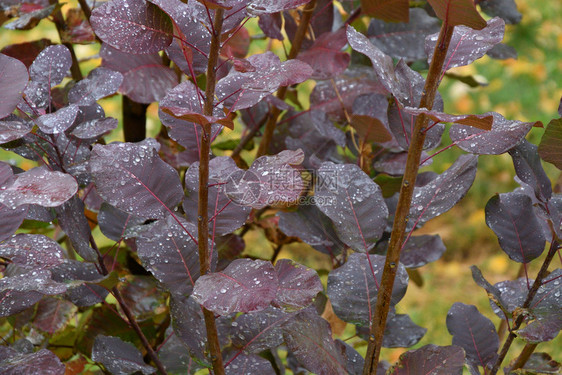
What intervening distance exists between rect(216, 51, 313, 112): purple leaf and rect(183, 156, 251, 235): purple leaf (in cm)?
11

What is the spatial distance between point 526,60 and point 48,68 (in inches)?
151

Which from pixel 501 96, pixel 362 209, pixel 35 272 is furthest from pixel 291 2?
pixel 501 96

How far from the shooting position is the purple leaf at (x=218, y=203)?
2.85ft

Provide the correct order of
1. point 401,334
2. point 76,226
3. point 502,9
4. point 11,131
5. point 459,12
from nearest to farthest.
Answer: point 459,12 < point 11,131 < point 76,226 < point 401,334 < point 502,9

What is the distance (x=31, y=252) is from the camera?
32.1 inches

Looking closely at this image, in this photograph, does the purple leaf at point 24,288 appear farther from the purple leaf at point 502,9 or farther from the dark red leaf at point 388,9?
the purple leaf at point 502,9

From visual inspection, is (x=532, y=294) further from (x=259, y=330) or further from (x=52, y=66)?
(x=52, y=66)

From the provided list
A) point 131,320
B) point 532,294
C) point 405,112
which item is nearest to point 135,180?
point 131,320

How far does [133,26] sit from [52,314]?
1.89 feet

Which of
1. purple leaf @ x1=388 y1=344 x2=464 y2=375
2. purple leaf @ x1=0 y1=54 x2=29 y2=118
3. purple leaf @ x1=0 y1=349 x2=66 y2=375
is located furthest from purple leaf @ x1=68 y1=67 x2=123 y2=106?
purple leaf @ x1=388 y1=344 x2=464 y2=375

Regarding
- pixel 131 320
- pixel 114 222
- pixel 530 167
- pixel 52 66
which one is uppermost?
pixel 52 66

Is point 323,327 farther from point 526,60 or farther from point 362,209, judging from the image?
point 526,60

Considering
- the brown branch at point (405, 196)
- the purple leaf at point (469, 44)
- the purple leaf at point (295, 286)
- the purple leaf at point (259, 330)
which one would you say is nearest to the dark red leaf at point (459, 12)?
the brown branch at point (405, 196)

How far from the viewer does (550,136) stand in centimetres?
80
